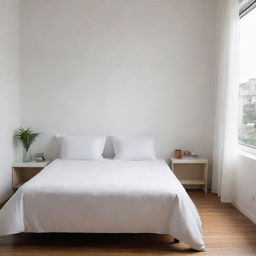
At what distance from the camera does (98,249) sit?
2.62 m

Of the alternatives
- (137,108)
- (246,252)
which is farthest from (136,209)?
(137,108)

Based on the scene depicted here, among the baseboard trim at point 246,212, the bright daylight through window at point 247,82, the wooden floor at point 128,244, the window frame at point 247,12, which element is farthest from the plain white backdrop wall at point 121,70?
the wooden floor at point 128,244

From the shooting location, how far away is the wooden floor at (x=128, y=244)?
2555 mm

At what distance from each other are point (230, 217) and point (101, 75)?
2.67 m

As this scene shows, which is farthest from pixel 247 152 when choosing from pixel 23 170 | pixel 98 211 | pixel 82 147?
pixel 23 170

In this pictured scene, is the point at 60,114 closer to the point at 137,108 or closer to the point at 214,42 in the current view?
the point at 137,108

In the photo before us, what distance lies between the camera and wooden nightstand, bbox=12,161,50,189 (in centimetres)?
412

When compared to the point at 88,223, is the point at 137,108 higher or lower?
higher

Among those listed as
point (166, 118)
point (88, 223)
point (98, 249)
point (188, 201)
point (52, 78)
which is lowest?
point (98, 249)

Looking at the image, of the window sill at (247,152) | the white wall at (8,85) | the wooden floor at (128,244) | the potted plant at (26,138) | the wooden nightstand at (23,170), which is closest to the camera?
the wooden floor at (128,244)

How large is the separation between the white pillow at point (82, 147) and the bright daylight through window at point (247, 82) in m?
1.99

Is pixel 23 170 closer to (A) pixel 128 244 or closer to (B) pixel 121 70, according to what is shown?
(B) pixel 121 70

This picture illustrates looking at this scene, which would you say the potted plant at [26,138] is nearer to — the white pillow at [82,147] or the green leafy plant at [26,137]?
the green leafy plant at [26,137]

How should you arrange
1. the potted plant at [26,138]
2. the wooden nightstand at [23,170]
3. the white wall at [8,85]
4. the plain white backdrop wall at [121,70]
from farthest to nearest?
the plain white backdrop wall at [121,70], the potted plant at [26,138], the wooden nightstand at [23,170], the white wall at [8,85]
